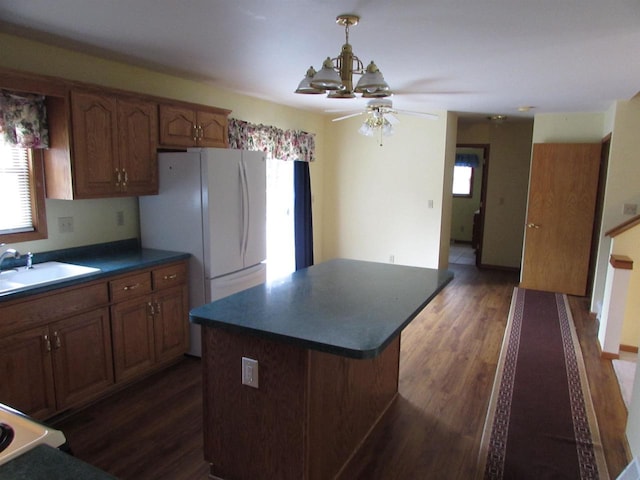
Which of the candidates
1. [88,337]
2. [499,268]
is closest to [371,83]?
[88,337]

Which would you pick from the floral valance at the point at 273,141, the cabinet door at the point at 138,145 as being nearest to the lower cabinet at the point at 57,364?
the cabinet door at the point at 138,145

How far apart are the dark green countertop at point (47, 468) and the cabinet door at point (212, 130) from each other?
3.05 m

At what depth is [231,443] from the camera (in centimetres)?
201

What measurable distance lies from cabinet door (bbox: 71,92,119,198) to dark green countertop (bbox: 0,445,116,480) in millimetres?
2216

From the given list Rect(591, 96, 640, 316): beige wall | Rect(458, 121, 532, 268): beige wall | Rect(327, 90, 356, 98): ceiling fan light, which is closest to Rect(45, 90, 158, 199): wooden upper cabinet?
Rect(327, 90, 356, 98): ceiling fan light

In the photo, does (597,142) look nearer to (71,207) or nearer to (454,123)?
(454,123)

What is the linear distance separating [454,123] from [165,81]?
3.74 meters

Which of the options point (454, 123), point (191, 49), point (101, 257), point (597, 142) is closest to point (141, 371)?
A: point (101, 257)

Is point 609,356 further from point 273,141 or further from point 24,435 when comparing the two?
point 24,435

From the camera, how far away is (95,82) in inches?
121

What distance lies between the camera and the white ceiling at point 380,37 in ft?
6.80

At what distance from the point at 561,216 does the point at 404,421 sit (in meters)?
3.92

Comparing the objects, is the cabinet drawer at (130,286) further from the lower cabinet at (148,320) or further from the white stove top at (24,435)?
the white stove top at (24,435)

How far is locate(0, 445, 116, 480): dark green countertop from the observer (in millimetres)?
877
